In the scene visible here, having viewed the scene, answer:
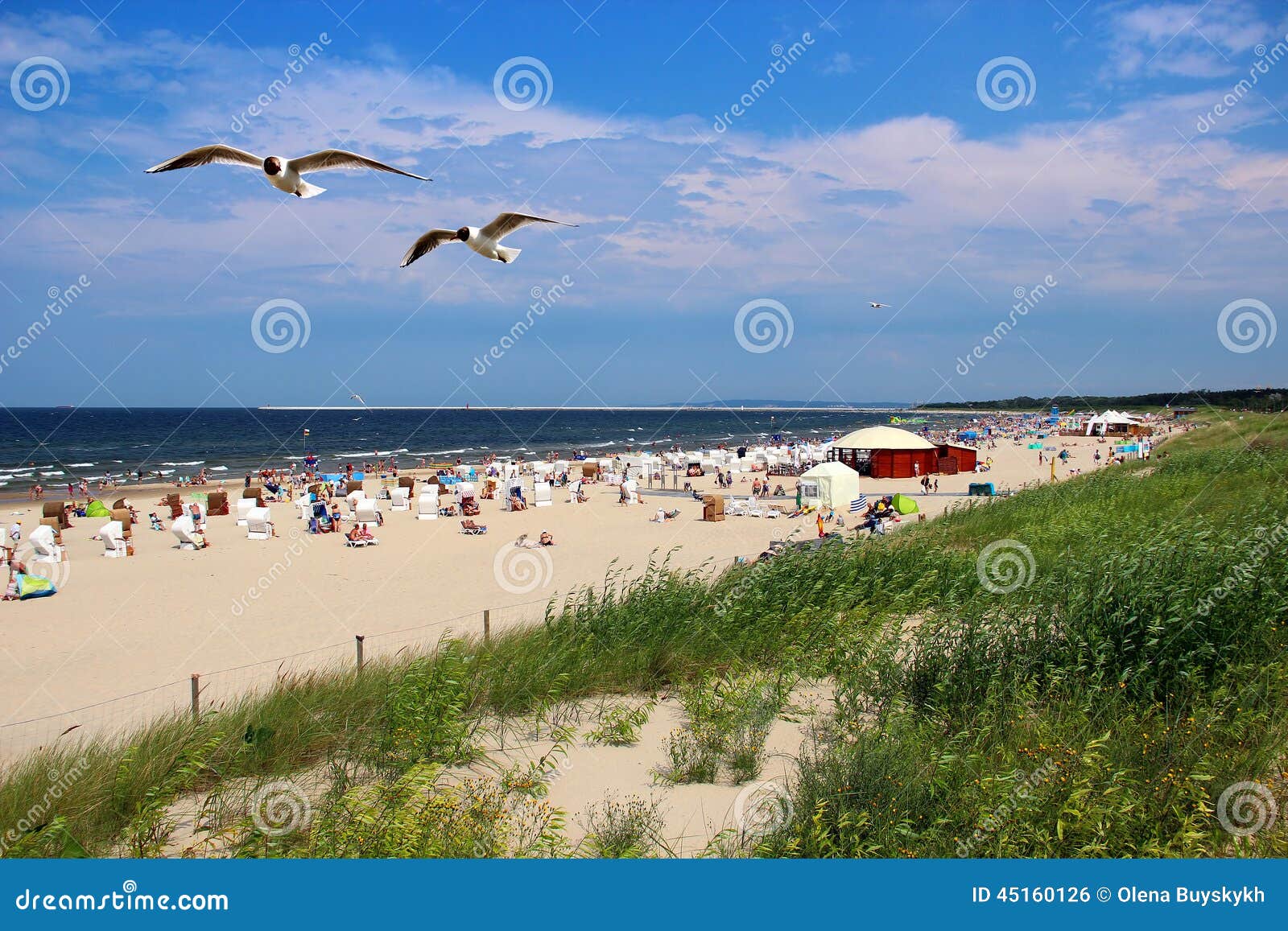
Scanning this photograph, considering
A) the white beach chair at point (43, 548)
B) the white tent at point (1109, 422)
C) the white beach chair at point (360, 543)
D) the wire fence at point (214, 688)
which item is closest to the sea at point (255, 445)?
the white tent at point (1109, 422)

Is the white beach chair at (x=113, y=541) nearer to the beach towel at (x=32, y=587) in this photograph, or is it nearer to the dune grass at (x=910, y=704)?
the beach towel at (x=32, y=587)

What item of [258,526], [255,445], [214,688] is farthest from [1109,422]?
[255,445]

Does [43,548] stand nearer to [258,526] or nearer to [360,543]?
[258,526]

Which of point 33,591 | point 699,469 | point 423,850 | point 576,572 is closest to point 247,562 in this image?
point 33,591

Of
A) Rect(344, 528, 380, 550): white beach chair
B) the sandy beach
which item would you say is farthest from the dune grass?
Rect(344, 528, 380, 550): white beach chair

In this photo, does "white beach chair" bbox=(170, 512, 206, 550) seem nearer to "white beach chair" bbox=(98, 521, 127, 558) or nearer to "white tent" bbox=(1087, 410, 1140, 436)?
"white beach chair" bbox=(98, 521, 127, 558)

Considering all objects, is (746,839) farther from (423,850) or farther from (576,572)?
(576,572)

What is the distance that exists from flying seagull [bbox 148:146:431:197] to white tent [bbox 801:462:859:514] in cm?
2153

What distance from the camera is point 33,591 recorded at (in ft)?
47.9

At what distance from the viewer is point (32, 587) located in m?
14.6

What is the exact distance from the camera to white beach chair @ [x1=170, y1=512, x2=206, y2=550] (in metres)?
19.8

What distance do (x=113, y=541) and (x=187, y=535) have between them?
5.00 ft

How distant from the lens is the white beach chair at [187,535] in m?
19.8

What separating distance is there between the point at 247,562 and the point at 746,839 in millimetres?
16650
